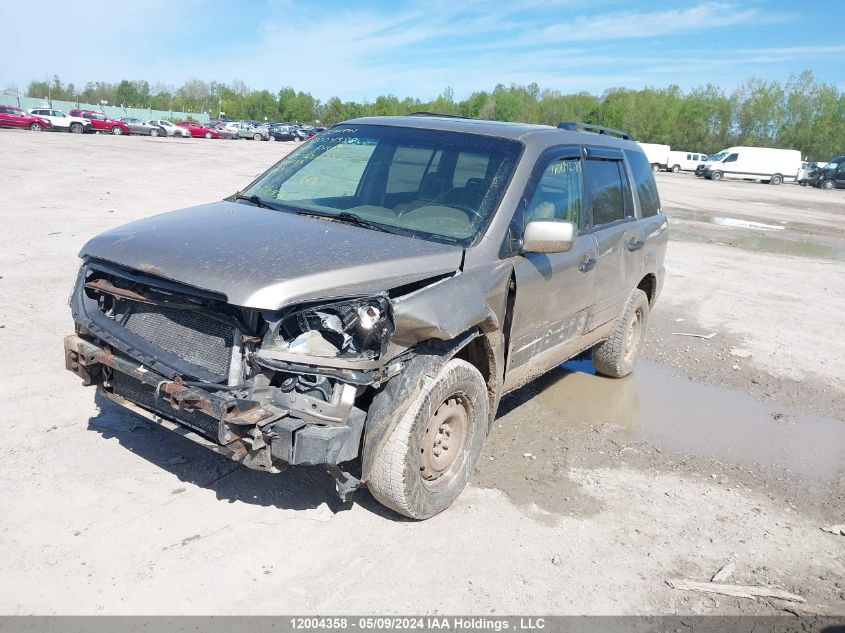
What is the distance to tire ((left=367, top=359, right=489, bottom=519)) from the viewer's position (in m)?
3.43

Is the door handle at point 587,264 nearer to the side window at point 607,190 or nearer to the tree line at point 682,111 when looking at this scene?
the side window at point 607,190

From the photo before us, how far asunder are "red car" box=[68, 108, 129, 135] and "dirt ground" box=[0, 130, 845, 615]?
150 feet

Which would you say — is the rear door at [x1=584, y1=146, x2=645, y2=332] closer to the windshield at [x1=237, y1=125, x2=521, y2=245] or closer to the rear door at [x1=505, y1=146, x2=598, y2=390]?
the rear door at [x1=505, y1=146, x2=598, y2=390]

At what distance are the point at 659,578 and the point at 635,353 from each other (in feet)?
11.1

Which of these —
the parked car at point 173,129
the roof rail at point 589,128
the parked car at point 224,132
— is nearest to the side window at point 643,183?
the roof rail at point 589,128

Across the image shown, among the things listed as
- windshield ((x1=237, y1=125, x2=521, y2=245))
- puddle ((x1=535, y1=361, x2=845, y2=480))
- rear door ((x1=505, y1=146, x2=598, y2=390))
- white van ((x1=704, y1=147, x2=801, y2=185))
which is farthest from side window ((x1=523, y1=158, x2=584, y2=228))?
white van ((x1=704, y1=147, x2=801, y2=185))

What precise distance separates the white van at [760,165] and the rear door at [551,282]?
165ft

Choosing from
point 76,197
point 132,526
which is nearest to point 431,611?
point 132,526

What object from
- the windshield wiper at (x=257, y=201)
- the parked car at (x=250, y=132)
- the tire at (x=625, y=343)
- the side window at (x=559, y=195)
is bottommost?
the tire at (x=625, y=343)

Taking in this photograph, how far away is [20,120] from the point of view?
1702 inches

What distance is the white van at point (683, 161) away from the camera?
57625mm

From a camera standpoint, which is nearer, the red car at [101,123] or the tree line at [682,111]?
the red car at [101,123]

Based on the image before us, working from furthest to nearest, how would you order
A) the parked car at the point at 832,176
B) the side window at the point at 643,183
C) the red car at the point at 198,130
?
the red car at the point at 198,130 → the parked car at the point at 832,176 → the side window at the point at 643,183

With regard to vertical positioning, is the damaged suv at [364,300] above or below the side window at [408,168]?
below
